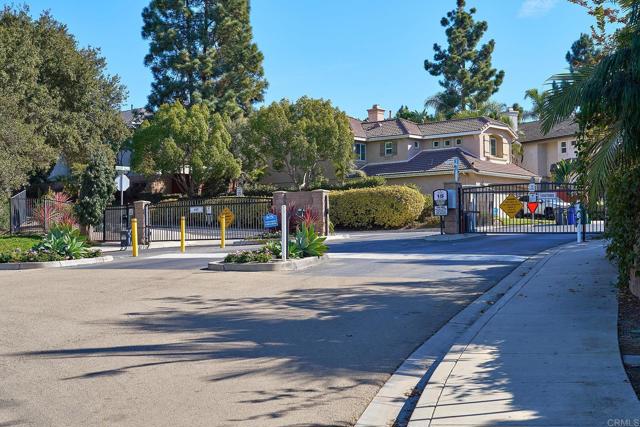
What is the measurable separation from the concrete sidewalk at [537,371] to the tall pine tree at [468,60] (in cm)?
5625

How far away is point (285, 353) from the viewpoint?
776 centimetres

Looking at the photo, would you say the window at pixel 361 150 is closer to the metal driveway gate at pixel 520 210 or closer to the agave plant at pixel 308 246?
the metal driveway gate at pixel 520 210

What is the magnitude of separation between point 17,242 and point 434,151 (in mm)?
28106

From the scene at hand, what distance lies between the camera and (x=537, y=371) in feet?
21.3

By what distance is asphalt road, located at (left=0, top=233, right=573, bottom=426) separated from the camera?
590 centimetres

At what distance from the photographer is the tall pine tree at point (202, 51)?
167ft

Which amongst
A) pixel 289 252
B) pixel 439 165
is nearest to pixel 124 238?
pixel 289 252

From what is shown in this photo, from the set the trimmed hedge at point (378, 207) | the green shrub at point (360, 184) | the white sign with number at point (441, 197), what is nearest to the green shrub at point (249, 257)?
the white sign with number at point (441, 197)

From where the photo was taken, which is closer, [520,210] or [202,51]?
[520,210]

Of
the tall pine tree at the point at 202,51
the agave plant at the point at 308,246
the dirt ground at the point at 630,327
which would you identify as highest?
the tall pine tree at the point at 202,51

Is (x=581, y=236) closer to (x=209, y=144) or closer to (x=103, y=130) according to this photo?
(x=209, y=144)

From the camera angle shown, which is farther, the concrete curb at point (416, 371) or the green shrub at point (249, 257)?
the green shrub at point (249, 257)

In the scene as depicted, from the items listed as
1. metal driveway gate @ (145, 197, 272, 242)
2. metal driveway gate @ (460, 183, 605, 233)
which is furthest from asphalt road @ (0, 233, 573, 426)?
metal driveway gate @ (145, 197, 272, 242)

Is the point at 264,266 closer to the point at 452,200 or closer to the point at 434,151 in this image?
the point at 452,200
